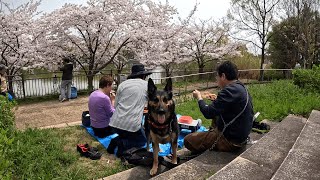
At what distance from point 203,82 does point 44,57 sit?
9.48 metres

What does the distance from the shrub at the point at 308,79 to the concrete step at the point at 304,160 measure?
4.56 m

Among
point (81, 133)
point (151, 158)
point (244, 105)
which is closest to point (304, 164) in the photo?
point (244, 105)

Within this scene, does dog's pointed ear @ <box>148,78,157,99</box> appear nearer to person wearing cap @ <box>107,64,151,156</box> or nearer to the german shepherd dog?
the german shepherd dog

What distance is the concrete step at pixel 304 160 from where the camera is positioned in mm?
2906

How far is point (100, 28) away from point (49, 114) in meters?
6.39

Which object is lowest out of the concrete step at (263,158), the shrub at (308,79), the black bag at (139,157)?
the black bag at (139,157)

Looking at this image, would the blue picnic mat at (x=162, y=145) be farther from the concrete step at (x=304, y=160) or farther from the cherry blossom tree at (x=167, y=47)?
the cherry blossom tree at (x=167, y=47)

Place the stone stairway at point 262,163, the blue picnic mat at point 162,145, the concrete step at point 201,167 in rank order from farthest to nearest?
1. the blue picnic mat at point 162,145
2. the concrete step at point 201,167
3. the stone stairway at point 262,163

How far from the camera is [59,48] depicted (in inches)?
566

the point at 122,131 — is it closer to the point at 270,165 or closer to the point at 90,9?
the point at 270,165

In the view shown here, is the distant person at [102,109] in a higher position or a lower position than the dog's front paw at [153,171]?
higher

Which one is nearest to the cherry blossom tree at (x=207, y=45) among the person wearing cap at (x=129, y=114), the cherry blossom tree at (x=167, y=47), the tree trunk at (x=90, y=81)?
the cherry blossom tree at (x=167, y=47)

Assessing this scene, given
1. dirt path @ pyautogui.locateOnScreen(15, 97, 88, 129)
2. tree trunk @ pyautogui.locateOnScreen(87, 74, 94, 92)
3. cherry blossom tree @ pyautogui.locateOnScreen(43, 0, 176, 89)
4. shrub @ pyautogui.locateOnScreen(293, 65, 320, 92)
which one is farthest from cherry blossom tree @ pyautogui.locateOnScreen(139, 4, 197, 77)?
shrub @ pyautogui.locateOnScreen(293, 65, 320, 92)

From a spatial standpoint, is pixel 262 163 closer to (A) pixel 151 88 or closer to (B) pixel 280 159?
(B) pixel 280 159
